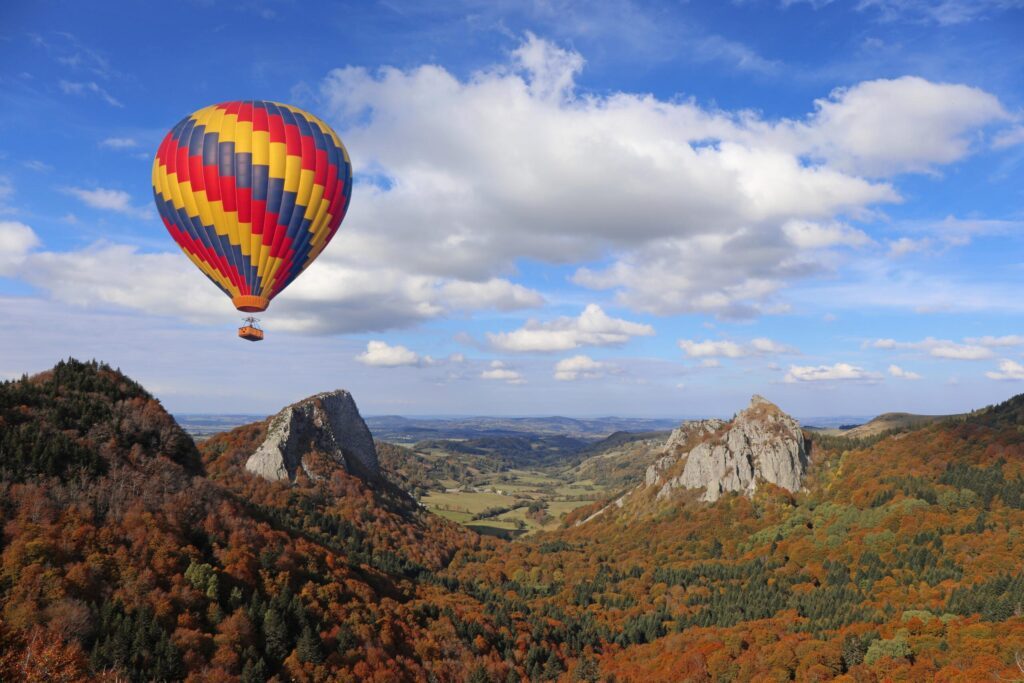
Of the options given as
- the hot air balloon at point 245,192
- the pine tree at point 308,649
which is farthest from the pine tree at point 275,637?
the hot air balloon at point 245,192

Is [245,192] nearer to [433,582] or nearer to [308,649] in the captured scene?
[308,649]

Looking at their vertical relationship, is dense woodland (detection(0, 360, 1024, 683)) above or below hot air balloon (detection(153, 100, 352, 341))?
below

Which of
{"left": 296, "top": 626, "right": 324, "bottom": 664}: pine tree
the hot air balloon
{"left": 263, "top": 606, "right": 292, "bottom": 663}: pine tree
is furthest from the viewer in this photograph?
{"left": 296, "top": 626, "right": 324, "bottom": 664}: pine tree

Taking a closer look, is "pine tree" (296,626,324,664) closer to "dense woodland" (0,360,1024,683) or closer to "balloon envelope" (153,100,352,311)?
"dense woodland" (0,360,1024,683)

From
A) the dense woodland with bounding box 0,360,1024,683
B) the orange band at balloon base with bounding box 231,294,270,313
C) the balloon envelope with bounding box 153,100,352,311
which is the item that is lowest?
the dense woodland with bounding box 0,360,1024,683

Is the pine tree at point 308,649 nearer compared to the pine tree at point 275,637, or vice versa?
the pine tree at point 275,637

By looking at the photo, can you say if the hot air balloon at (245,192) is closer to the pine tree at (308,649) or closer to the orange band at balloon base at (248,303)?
the orange band at balloon base at (248,303)

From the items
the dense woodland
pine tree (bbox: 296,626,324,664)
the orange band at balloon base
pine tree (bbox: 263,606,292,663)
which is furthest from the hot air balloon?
pine tree (bbox: 296,626,324,664)
